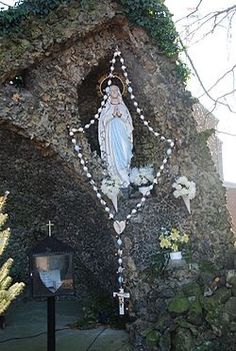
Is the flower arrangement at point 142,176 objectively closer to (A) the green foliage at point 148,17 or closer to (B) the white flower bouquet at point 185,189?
(B) the white flower bouquet at point 185,189

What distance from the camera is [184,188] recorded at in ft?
21.3

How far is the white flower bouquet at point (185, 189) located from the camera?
21.3ft

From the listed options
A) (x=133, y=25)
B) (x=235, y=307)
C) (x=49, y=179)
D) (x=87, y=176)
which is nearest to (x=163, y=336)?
(x=235, y=307)

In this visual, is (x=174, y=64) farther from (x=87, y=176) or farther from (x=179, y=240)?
(x=179, y=240)

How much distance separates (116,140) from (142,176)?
0.63 metres

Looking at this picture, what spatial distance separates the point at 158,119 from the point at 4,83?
2155mm

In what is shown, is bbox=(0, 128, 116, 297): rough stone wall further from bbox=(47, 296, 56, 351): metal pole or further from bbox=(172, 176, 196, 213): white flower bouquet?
bbox=(47, 296, 56, 351): metal pole

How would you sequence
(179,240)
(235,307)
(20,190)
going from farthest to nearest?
(20,190), (179,240), (235,307)

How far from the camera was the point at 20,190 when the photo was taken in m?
7.35

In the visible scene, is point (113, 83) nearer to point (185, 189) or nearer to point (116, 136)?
point (116, 136)

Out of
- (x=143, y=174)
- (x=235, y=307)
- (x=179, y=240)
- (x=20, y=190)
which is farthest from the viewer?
(x=20, y=190)

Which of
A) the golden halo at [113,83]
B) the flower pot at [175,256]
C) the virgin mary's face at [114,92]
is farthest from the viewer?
the golden halo at [113,83]

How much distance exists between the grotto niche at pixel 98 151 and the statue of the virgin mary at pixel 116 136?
252mm

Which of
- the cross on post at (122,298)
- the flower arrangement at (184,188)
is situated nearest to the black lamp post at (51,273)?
the cross on post at (122,298)
